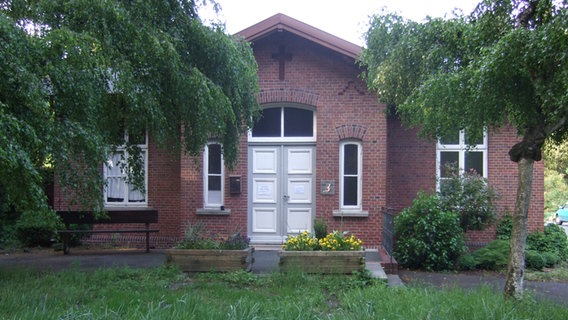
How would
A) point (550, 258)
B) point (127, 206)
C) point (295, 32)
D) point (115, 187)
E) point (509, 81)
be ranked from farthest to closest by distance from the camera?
point (115, 187)
point (127, 206)
point (295, 32)
point (550, 258)
point (509, 81)

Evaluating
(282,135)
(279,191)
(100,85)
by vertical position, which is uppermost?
(100,85)

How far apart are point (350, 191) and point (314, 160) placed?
1124 millimetres

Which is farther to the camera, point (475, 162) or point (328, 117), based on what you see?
point (475, 162)

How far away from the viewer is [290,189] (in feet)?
39.5

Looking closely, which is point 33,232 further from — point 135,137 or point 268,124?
point 135,137

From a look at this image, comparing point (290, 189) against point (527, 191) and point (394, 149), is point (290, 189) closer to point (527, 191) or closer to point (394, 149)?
point (394, 149)

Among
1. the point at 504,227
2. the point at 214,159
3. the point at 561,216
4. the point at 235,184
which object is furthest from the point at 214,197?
the point at 561,216

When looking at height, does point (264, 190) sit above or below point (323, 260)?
above

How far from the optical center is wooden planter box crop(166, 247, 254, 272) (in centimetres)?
836

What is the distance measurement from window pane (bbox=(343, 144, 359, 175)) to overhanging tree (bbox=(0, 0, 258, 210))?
132 inches

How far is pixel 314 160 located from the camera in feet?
39.1

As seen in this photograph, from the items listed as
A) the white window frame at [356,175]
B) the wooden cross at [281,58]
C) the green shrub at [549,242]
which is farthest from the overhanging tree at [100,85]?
the green shrub at [549,242]

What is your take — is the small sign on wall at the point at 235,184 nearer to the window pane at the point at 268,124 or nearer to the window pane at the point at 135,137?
the window pane at the point at 268,124

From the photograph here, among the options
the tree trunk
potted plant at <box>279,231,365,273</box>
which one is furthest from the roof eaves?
the tree trunk
